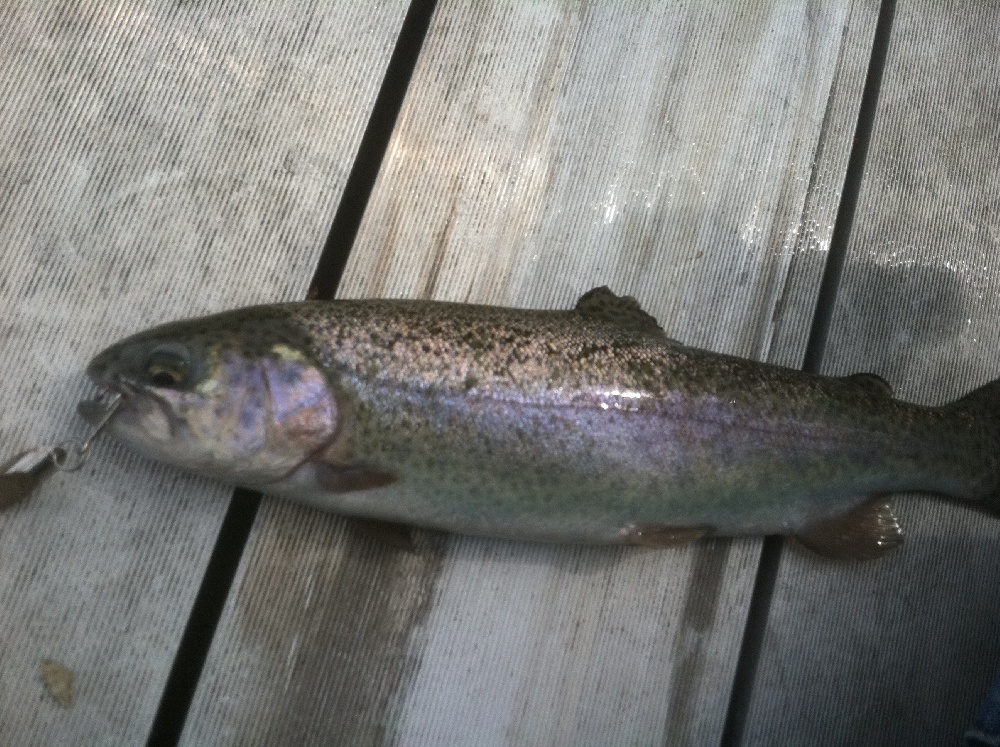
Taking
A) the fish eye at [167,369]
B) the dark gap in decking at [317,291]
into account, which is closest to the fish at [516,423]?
the fish eye at [167,369]

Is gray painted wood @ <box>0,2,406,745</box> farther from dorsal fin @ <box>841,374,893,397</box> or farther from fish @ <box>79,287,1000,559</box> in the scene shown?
dorsal fin @ <box>841,374,893,397</box>

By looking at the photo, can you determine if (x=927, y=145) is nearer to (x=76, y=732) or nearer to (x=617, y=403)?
(x=617, y=403)

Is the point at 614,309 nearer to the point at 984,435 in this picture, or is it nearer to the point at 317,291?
the point at 317,291

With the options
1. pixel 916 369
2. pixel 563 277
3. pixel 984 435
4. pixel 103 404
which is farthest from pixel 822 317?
pixel 103 404

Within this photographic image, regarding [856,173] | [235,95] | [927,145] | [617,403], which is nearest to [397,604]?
[617,403]

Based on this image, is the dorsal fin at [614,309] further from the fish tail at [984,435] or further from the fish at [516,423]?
the fish tail at [984,435]

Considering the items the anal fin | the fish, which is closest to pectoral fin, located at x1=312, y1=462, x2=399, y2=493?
the fish
